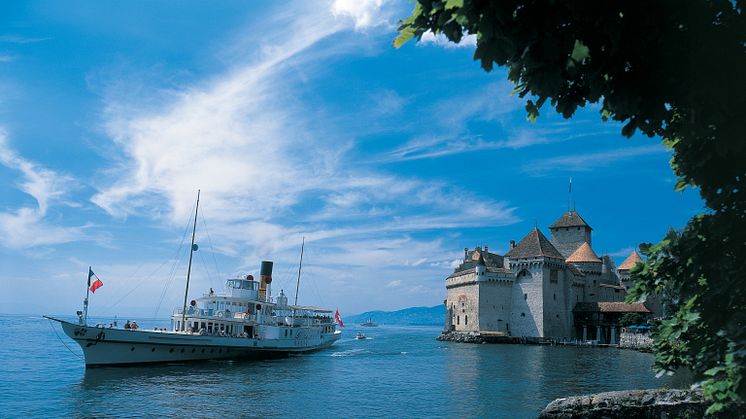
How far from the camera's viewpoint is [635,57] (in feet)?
16.7

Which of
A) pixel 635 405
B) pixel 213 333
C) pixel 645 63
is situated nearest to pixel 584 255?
pixel 213 333

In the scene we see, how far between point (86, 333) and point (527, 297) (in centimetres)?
5541

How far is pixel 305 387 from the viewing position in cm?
2962

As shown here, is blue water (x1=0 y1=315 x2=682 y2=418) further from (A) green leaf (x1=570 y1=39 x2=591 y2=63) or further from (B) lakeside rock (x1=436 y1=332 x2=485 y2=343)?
(B) lakeside rock (x1=436 y1=332 x2=485 y2=343)

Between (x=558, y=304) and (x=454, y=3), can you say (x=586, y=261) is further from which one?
(x=454, y=3)

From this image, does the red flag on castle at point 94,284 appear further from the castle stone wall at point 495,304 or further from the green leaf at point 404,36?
the castle stone wall at point 495,304

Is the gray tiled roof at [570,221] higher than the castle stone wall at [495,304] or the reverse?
higher

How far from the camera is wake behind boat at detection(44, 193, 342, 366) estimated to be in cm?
3366

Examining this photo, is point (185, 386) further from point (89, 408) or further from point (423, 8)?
point (423, 8)

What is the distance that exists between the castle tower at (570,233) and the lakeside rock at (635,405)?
7095 centimetres

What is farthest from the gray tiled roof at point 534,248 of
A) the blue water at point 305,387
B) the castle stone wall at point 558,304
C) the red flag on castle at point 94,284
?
the red flag on castle at point 94,284

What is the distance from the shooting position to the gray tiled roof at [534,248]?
71562 mm

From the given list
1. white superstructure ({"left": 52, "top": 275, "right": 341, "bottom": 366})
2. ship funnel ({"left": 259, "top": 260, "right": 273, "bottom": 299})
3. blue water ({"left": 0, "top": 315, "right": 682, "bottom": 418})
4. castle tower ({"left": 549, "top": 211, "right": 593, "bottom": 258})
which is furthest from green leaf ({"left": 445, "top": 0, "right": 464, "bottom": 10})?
castle tower ({"left": 549, "top": 211, "right": 593, "bottom": 258})

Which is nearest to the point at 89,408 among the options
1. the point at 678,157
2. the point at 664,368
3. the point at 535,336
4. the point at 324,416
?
the point at 324,416
